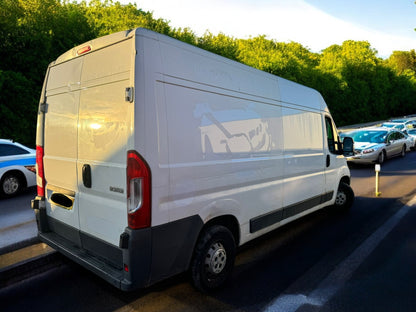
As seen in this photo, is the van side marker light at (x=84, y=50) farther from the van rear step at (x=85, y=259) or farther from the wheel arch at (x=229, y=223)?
the wheel arch at (x=229, y=223)

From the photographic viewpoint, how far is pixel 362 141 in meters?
14.6

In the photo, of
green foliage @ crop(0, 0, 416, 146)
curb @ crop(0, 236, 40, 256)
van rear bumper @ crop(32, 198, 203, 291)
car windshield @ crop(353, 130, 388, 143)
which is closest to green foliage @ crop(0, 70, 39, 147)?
green foliage @ crop(0, 0, 416, 146)

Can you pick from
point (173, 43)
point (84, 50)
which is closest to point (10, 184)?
point (84, 50)

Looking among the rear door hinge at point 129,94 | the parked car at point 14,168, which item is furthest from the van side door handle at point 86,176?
the parked car at point 14,168

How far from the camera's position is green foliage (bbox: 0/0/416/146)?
16.3 meters

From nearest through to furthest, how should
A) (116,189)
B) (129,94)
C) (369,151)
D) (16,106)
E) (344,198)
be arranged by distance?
1. (129,94)
2. (116,189)
3. (344,198)
4. (369,151)
5. (16,106)

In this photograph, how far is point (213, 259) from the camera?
3.34 meters

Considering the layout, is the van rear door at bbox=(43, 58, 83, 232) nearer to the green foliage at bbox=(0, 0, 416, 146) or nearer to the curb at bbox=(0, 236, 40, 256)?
the curb at bbox=(0, 236, 40, 256)

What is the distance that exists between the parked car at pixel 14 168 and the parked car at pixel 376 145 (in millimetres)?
11332

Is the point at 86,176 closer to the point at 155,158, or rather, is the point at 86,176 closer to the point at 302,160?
the point at 155,158

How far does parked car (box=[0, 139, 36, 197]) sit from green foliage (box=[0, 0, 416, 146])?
27.8 ft

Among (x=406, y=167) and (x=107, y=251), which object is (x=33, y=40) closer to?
(x=107, y=251)

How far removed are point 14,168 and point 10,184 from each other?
1.37 ft

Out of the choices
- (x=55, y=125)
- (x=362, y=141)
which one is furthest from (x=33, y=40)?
(x=362, y=141)
